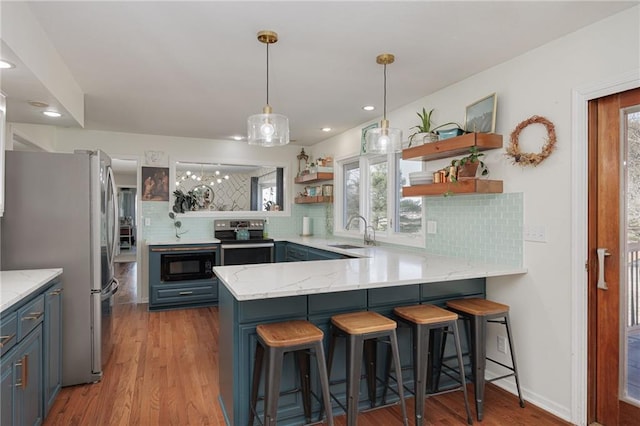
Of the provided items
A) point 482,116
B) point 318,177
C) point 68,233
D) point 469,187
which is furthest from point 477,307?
point 318,177

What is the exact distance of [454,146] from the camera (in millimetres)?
2811

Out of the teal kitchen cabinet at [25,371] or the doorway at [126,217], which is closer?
the teal kitchen cabinet at [25,371]

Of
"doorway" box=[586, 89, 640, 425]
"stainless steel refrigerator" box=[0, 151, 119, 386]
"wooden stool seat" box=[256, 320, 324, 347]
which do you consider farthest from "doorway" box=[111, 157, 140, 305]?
"doorway" box=[586, 89, 640, 425]

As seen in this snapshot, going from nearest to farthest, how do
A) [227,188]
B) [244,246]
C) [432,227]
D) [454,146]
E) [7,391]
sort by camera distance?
[7,391] → [454,146] → [432,227] → [244,246] → [227,188]

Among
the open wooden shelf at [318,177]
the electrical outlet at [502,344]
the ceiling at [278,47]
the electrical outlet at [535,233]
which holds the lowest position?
the electrical outlet at [502,344]

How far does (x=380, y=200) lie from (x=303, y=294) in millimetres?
2684

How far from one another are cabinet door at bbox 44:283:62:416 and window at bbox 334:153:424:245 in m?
2.94

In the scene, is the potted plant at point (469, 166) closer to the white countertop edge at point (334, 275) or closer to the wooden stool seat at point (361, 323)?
the white countertop edge at point (334, 275)

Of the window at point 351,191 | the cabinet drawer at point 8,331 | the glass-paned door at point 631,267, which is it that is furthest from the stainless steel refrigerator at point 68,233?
the glass-paned door at point 631,267

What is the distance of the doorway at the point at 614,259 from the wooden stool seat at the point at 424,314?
2.76 ft

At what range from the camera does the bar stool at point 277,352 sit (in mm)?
1835

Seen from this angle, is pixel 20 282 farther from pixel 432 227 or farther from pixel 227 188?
pixel 227 188

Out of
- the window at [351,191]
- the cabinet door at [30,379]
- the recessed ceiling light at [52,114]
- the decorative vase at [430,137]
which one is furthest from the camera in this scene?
the window at [351,191]

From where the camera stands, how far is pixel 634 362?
6.91 feet
